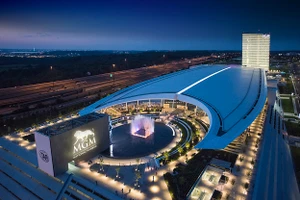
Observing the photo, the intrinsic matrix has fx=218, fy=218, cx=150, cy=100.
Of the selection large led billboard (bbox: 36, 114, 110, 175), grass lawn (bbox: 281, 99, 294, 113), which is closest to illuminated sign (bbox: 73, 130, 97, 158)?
large led billboard (bbox: 36, 114, 110, 175)

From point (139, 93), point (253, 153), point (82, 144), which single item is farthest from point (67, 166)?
point (253, 153)

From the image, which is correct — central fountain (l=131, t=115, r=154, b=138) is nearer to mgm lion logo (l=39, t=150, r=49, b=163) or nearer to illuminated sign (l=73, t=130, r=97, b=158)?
illuminated sign (l=73, t=130, r=97, b=158)

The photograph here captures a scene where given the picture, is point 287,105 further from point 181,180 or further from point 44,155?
point 44,155

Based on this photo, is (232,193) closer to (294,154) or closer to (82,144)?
(294,154)

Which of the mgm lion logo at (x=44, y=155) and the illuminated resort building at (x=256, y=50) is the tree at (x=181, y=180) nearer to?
the mgm lion logo at (x=44, y=155)

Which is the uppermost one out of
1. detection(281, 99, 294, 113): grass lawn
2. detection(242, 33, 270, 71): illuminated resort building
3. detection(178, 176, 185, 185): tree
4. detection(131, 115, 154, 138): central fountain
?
detection(242, 33, 270, 71): illuminated resort building

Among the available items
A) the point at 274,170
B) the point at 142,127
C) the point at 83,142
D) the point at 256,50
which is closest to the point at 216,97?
the point at 142,127
